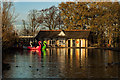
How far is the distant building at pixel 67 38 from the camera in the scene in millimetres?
67500

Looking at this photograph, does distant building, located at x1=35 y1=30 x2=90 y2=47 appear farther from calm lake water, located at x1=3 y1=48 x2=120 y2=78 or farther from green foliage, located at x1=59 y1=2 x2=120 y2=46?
calm lake water, located at x1=3 y1=48 x2=120 y2=78

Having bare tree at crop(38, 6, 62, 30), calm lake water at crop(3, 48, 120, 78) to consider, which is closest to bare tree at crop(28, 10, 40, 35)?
bare tree at crop(38, 6, 62, 30)

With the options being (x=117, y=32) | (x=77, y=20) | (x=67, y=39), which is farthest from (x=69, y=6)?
(x=117, y=32)

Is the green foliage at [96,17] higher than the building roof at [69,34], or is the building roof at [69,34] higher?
the green foliage at [96,17]

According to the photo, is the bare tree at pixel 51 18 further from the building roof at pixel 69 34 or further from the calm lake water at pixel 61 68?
the calm lake water at pixel 61 68

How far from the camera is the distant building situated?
6750cm

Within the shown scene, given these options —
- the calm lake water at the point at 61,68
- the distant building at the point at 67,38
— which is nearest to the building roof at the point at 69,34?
the distant building at the point at 67,38

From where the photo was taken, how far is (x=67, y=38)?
2702 inches

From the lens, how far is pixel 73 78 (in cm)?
1274

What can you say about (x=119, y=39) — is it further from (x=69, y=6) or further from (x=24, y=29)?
(x=24, y=29)

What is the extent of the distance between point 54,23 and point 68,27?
8.36 metres

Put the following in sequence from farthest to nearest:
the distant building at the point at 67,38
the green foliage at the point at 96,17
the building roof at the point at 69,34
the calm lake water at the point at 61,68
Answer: the building roof at the point at 69,34 → the distant building at the point at 67,38 → the green foliage at the point at 96,17 → the calm lake water at the point at 61,68

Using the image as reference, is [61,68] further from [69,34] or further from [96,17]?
[96,17]

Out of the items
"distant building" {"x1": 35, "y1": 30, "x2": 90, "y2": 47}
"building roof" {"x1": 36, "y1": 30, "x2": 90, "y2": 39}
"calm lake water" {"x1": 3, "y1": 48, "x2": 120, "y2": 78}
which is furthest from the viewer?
"building roof" {"x1": 36, "y1": 30, "x2": 90, "y2": 39}
